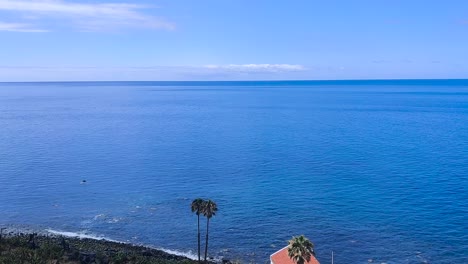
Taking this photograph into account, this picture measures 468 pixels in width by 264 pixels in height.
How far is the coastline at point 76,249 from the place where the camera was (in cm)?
6062

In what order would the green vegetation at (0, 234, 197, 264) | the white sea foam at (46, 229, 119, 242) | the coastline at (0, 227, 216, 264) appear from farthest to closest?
1. the white sea foam at (46, 229, 119, 242)
2. the coastline at (0, 227, 216, 264)
3. the green vegetation at (0, 234, 197, 264)

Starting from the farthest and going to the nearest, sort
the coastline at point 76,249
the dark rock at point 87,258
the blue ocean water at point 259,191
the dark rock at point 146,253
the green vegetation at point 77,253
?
the blue ocean water at point 259,191 → the dark rock at point 146,253 → the coastline at point 76,249 → the dark rock at point 87,258 → the green vegetation at point 77,253

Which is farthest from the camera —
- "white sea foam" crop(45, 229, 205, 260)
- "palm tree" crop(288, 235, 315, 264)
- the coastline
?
"white sea foam" crop(45, 229, 205, 260)

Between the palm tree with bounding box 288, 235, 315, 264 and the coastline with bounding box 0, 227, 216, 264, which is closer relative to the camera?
the palm tree with bounding box 288, 235, 315, 264

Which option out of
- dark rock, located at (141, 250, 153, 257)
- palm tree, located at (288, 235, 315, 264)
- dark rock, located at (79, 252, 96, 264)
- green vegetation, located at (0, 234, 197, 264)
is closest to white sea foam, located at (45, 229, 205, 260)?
green vegetation, located at (0, 234, 197, 264)

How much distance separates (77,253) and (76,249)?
5128 millimetres

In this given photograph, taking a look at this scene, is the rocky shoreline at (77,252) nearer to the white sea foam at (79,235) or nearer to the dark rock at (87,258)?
the dark rock at (87,258)

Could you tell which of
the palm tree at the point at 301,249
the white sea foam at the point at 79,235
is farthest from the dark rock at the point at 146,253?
the palm tree at the point at 301,249

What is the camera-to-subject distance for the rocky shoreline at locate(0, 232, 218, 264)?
59.7m

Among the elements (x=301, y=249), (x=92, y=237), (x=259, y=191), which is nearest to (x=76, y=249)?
(x=92, y=237)

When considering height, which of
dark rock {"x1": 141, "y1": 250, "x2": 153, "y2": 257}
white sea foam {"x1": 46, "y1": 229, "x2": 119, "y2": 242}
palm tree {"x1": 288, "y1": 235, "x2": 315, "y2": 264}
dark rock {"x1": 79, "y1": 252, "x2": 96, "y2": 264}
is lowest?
white sea foam {"x1": 46, "y1": 229, "x2": 119, "y2": 242}

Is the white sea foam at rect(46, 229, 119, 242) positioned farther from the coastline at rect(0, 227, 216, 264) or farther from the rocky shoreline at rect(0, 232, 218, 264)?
the rocky shoreline at rect(0, 232, 218, 264)

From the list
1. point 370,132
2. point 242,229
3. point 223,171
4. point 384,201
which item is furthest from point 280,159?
point 370,132

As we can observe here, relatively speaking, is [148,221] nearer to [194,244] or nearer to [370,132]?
[194,244]
